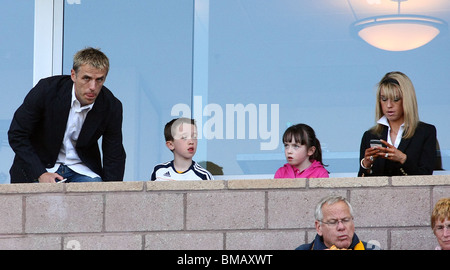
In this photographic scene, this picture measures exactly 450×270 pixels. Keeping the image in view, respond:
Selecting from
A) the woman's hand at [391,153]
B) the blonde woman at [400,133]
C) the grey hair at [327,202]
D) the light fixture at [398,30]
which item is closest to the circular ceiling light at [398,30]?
the light fixture at [398,30]

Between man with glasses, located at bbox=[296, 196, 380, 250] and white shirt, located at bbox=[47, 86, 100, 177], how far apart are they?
1.73 metres

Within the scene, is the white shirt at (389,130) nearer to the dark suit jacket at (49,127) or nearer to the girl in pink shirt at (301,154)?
the girl in pink shirt at (301,154)

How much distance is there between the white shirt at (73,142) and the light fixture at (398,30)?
7.53ft

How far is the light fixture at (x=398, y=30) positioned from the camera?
21.7 ft

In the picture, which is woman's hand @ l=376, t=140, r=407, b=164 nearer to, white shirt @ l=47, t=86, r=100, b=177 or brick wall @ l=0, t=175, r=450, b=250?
brick wall @ l=0, t=175, r=450, b=250

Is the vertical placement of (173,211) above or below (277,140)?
below

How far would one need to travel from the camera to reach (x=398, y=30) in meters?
6.68

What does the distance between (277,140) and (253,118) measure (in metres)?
0.26

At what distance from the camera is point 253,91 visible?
673cm

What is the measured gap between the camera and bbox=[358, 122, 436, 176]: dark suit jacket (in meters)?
5.50

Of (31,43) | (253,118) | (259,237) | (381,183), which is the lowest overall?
(259,237)
